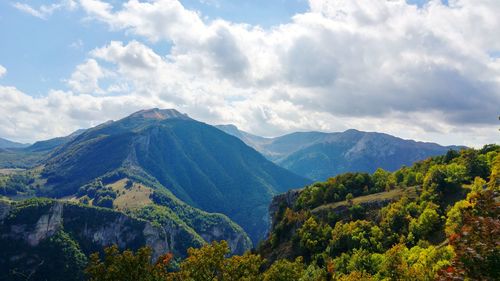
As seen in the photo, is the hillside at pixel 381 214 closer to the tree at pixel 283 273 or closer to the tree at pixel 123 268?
the tree at pixel 283 273

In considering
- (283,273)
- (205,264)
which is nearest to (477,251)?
(283,273)

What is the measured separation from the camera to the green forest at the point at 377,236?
32.2m

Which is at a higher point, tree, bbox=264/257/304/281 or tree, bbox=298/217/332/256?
tree, bbox=264/257/304/281

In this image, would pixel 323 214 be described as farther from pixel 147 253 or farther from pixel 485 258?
pixel 485 258

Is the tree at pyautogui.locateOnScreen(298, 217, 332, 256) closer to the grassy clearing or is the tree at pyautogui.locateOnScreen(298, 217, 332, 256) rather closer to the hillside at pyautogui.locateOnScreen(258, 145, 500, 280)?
the hillside at pyautogui.locateOnScreen(258, 145, 500, 280)

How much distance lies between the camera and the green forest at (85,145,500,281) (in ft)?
106

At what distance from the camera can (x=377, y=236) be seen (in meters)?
104

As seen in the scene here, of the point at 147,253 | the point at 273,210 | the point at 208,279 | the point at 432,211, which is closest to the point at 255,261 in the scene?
the point at 208,279

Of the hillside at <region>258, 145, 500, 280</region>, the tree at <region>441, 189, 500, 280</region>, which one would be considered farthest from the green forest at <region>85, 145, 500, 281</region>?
the hillside at <region>258, 145, 500, 280</region>

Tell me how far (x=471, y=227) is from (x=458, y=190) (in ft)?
299

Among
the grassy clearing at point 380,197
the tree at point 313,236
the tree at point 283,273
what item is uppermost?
the grassy clearing at point 380,197

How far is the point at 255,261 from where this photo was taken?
5109 centimetres

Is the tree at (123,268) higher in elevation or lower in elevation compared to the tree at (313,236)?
higher

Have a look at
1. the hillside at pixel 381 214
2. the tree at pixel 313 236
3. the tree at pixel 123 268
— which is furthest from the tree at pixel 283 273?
the tree at pixel 313 236
